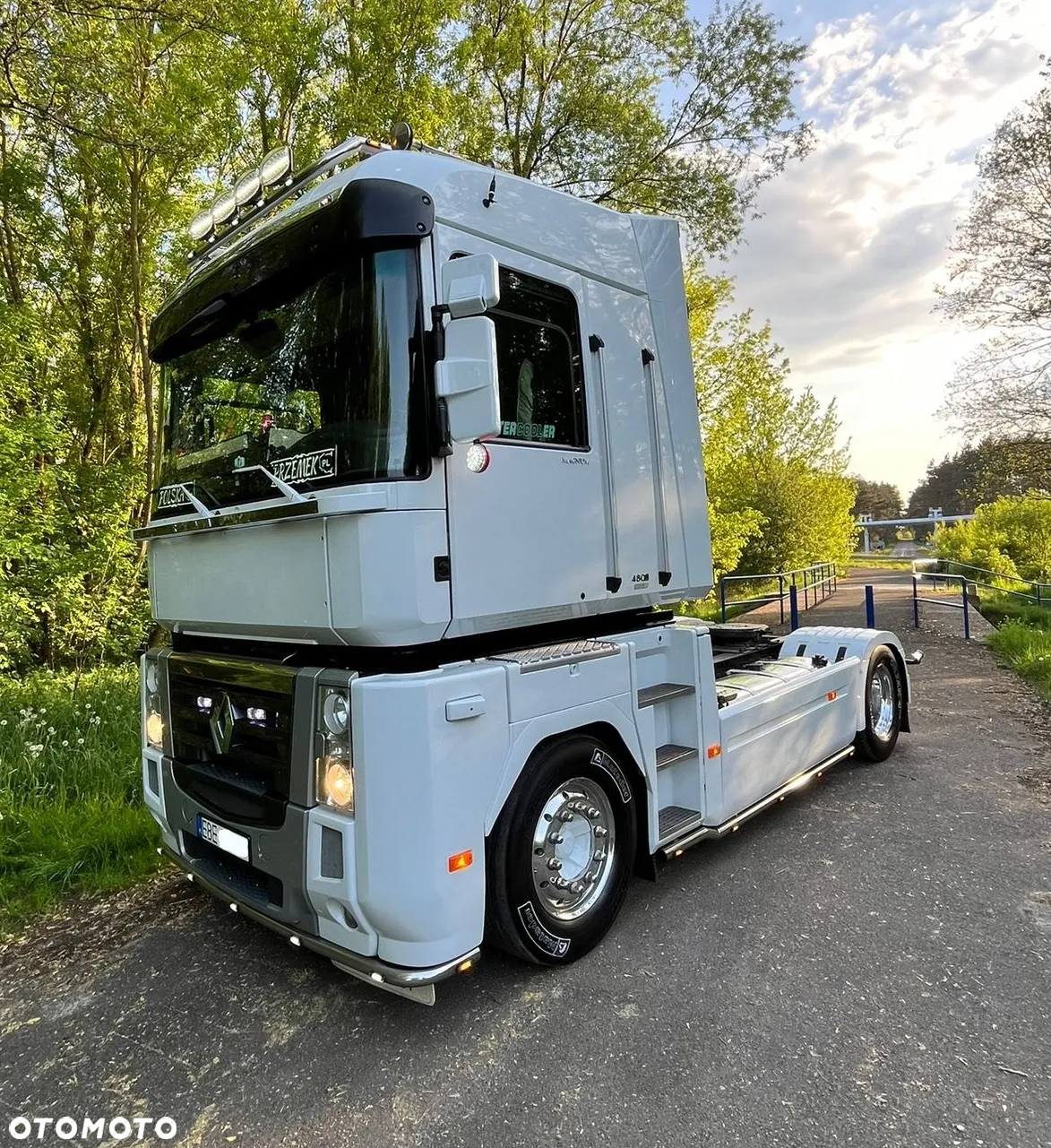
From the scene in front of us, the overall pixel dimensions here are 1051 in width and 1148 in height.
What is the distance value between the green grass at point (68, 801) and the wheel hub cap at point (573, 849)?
2636 millimetres

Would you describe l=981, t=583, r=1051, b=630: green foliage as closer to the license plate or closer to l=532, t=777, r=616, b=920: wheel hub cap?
l=532, t=777, r=616, b=920: wheel hub cap

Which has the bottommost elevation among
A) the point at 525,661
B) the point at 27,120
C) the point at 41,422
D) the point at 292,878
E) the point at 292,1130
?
the point at 292,1130

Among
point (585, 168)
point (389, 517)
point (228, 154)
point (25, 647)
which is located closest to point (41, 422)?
point (25, 647)

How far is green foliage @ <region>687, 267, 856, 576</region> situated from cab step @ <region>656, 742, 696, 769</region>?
1006cm

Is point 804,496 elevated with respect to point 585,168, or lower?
lower

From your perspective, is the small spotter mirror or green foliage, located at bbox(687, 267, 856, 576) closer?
the small spotter mirror

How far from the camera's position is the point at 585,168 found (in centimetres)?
1162

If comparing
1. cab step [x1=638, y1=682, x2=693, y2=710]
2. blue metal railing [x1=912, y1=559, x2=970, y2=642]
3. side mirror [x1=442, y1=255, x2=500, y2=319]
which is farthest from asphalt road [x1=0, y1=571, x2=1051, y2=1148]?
blue metal railing [x1=912, y1=559, x2=970, y2=642]

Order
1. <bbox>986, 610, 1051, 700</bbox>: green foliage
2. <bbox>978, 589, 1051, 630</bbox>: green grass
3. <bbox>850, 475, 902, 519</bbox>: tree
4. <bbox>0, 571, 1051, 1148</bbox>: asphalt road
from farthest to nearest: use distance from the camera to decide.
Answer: <bbox>850, 475, 902, 519</bbox>: tree, <bbox>978, 589, 1051, 630</bbox>: green grass, <bbox>986, 610, 1051, 700</bbox>: green foliage, <bbox>0, 571, 1051, 1148</bbox>: asphalt road

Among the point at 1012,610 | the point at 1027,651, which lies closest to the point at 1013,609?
the point at 1012,610

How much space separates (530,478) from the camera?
9.57 feet

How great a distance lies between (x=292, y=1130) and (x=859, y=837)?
3445 mm

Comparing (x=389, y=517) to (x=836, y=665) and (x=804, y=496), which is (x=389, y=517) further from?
(x=804, y=496)

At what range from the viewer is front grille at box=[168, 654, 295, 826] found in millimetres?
2678
